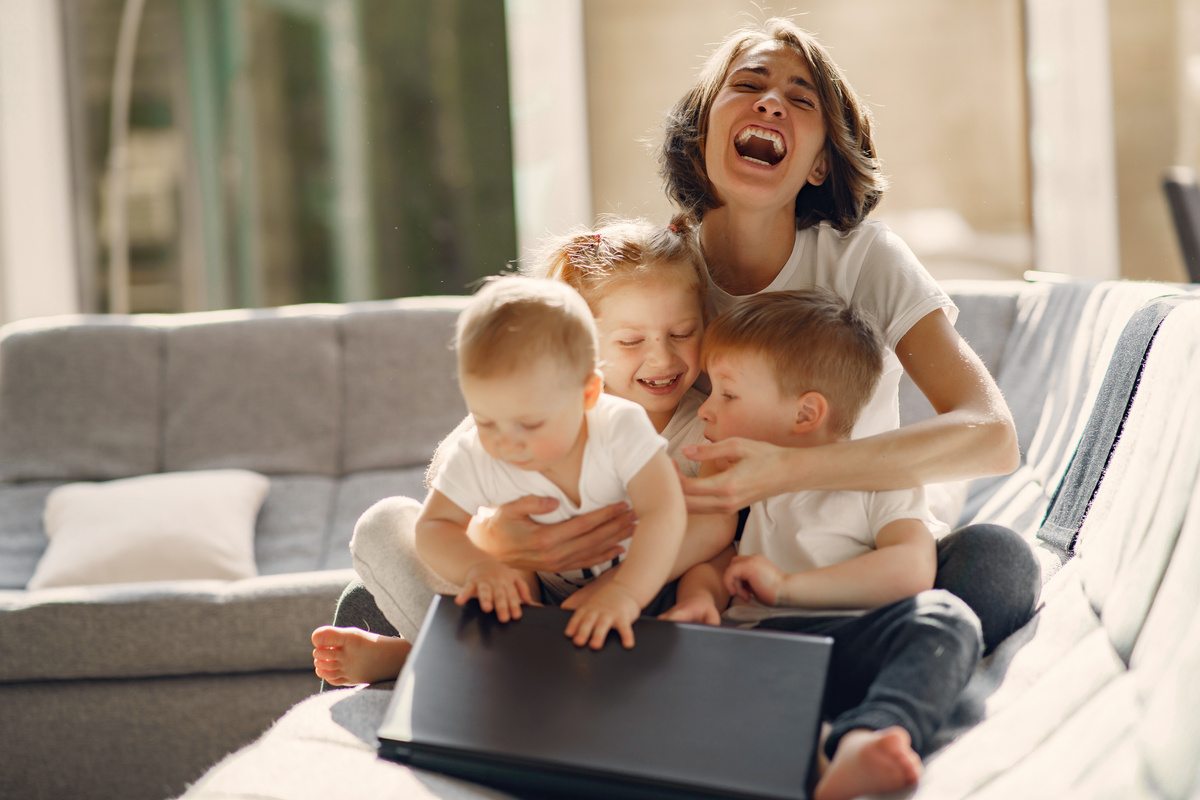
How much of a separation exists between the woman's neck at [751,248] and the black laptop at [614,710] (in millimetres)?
629

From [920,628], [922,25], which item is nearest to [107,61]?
[922,25]

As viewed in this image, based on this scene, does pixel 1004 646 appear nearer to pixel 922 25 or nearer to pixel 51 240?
pixel 922 25

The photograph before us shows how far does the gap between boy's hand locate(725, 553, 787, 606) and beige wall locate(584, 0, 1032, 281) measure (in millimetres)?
2522

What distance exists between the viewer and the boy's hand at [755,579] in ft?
3.24

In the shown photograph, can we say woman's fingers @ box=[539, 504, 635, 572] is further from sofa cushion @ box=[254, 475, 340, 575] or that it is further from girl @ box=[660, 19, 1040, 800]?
sofa cushion @ box=[254, 475, 340, 575]

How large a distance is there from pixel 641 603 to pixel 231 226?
10.6 ft

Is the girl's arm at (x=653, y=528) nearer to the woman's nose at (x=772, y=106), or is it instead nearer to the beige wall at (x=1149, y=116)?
the woman's nose at (x=772, y=106)

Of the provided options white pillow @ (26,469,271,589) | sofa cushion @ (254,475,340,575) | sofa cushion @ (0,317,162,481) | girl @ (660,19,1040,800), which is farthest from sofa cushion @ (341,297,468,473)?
girl @ (660,19,1040,800)

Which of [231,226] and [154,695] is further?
[231,226]

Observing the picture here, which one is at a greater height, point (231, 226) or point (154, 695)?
point (231, 226)

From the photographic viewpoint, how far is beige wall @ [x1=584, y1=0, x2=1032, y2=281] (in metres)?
3.33

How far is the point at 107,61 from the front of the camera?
3.59 m

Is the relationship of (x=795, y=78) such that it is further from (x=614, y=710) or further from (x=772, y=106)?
(x=614, y=710)

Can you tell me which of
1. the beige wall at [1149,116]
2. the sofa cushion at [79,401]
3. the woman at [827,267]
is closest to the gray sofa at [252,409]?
the sofa cushion at [79,401]
